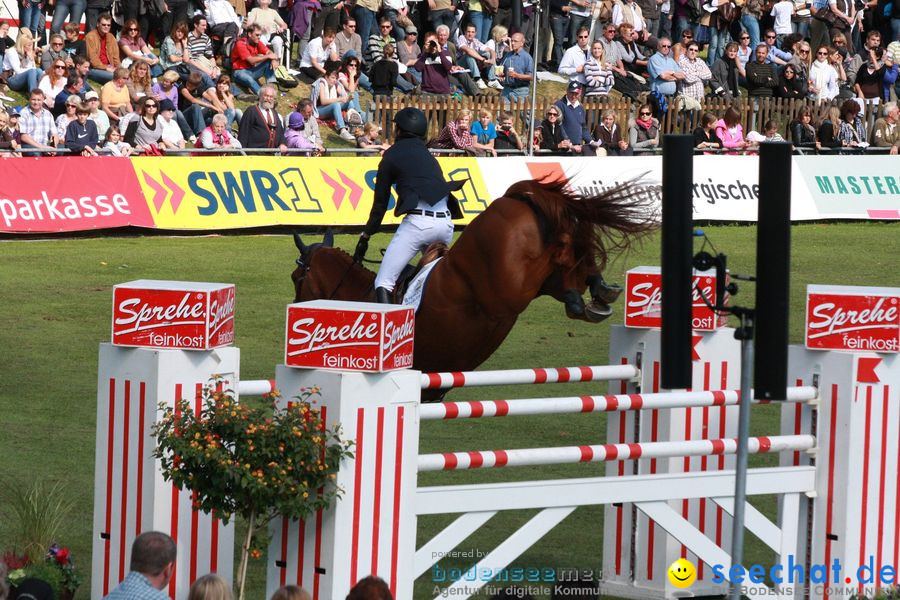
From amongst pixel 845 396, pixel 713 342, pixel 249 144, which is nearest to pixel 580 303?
pixel 713 342

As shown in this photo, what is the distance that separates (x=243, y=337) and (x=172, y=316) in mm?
8657

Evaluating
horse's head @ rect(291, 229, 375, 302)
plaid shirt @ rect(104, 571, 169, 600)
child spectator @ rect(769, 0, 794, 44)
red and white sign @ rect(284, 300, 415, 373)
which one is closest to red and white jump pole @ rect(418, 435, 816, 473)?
red and white sign @ rect(284, 300, 415, 373)

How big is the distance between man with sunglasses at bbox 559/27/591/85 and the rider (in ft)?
63.1

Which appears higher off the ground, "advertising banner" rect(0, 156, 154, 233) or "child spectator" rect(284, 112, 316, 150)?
"child spectator" rect(284, 112, 316, 150)

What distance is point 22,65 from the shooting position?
25.6 meters

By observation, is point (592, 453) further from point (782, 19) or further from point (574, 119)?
point (782, 19)

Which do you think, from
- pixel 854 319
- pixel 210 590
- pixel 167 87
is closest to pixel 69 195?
pixel 167 87

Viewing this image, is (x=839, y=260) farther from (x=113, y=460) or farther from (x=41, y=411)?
(x=113, y=460)

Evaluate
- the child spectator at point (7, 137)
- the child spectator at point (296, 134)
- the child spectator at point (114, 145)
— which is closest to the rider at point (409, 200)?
the child spectator at point (7, 137)

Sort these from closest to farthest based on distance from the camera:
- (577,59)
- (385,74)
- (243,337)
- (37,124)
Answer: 1. (243,337)
2. (37,124)
3. (385,74)
4. (577,59)

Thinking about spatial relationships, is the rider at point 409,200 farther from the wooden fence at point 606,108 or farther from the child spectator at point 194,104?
the wooden fence at point 606,108

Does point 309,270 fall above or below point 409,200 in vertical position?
below

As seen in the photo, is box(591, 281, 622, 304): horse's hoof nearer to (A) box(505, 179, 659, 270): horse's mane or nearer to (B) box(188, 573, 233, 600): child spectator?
(A) box(505, 179, 659, 270): horse's mane

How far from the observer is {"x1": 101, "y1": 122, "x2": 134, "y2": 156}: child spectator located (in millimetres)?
21516
